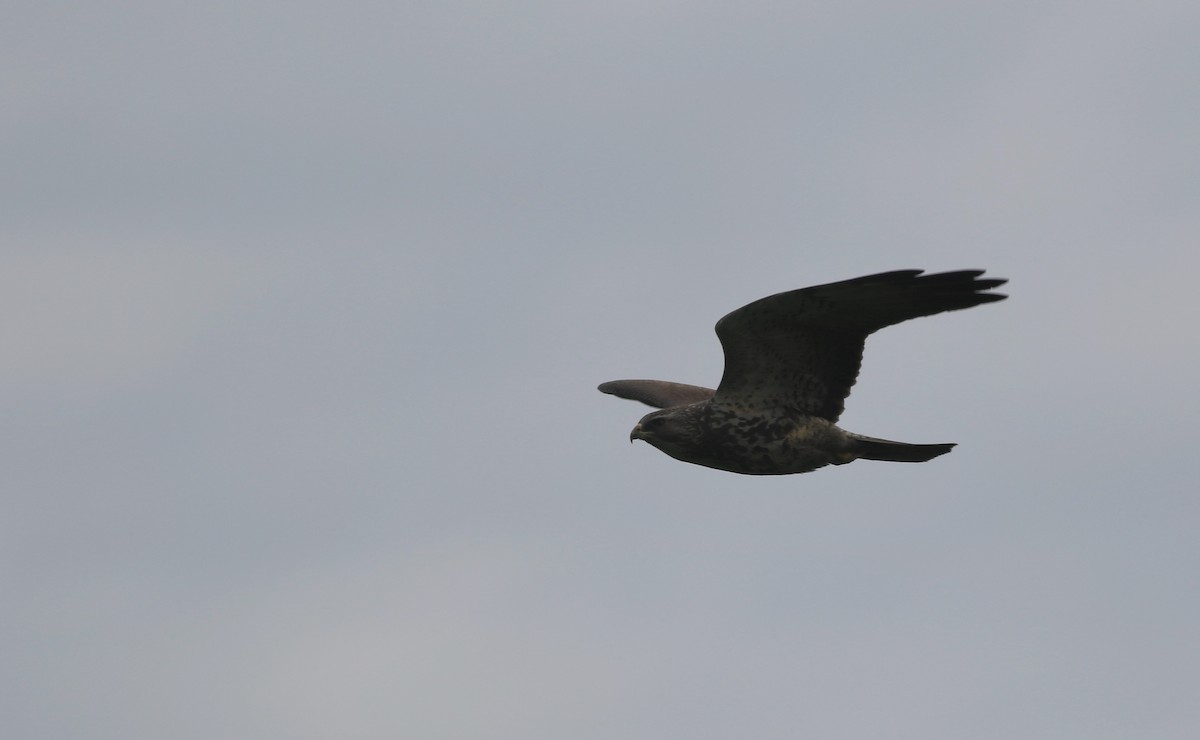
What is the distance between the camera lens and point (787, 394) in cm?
1457

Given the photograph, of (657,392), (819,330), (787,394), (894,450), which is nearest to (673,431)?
(787,394)

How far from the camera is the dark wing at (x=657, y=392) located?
17078mm

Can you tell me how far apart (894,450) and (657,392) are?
336 cm

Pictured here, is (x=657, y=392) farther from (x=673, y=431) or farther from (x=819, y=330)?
(x=819, y=330)

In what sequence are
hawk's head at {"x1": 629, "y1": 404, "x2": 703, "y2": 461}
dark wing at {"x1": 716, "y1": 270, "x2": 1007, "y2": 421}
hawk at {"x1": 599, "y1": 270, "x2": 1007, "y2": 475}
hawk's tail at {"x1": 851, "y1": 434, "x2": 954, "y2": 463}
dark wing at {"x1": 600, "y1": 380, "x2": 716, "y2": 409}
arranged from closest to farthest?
1. dark wing at {"x1": 716, "y1": 270, "x2": 1007, "y2": 421}
2. hawk at {"x1": 599, "y1": 270, "x2": 1007, "y2": 475}
3. hawk's tail at {"x1": 851, "y1": 434, "x2": 954, "y2": 463}
4. hawk's head at {"x1": 629, "y1": 404, "x2": 703, "y2": 461}
5. dark wing at {"x1": 600, "y1": 380, "x2": 716, "y2": 409}

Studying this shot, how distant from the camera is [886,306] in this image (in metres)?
13.7

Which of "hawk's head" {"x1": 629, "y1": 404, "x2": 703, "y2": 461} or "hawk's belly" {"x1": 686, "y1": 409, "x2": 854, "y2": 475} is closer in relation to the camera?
"hawk's belly" {"x1": 686, "y1": 409, "x2": 854, "y2": 475}

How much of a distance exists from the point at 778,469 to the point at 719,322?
5.01ft

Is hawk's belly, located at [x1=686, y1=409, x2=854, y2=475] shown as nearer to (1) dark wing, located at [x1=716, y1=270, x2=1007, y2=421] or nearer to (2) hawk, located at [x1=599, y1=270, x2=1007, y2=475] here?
(2) hawk, located at [x1=599, y1=270, x2=1007, y2=475]

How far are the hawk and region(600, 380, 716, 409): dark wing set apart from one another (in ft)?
6.45

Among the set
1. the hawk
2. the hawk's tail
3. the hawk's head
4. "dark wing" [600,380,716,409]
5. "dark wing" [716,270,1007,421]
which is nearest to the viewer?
"dark wing" [716,270,1007,421]

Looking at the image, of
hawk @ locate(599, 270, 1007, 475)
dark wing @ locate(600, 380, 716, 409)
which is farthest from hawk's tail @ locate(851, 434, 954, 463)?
dark wing @ locate(600, 380, 716, 409)

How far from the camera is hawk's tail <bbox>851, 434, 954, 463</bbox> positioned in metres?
14.5

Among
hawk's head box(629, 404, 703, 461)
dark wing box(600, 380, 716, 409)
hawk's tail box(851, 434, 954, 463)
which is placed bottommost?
hawk's tail box(851, 434, 954, 463)
